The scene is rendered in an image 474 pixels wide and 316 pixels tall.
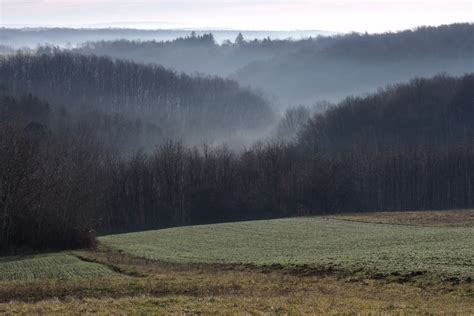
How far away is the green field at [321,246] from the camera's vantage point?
3378 cm

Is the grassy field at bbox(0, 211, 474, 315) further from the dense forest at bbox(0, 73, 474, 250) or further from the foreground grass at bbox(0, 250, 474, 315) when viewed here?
the dense forest at bbox(0, 73, 474, 250)

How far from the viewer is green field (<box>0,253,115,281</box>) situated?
35219 millimetres

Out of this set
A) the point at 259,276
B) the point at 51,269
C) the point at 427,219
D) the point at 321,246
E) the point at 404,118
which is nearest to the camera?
the point at 259,276

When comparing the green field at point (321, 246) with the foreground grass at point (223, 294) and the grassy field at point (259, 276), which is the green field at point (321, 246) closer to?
the grassy field at point (259, 276)

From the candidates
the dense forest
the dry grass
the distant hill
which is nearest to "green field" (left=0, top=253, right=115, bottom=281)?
the dense forest

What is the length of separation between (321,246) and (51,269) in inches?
749

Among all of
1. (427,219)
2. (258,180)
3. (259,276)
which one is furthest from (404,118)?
(259,276)

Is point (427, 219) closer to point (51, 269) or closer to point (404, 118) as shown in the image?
point (51, 269)

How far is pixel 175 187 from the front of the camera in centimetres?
10569

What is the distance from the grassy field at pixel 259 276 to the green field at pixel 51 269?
74mm

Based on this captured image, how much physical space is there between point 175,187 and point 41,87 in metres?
102

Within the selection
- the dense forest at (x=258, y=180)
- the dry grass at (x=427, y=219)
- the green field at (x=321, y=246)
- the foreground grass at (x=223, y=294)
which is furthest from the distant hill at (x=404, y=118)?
the foreground grass at (x=223, y=294)

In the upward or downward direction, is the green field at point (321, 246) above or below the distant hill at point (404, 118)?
below

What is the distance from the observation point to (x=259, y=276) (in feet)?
111
